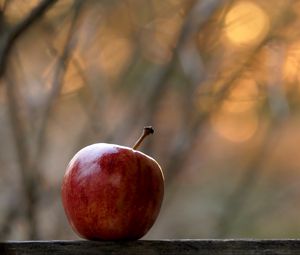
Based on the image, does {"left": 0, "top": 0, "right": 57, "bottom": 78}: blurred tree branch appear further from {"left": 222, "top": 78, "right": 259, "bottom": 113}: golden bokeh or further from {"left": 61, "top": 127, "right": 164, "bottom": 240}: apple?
{"left": 222, "top": 78, "right": 259, "bottom": 113}: golden bokeh

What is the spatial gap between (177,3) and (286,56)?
0.45m

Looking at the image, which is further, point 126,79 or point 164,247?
point 126,79

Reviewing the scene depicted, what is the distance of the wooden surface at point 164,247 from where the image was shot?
852mm

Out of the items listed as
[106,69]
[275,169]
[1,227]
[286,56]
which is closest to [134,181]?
[1,227]

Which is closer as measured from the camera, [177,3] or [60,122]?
[177,3]

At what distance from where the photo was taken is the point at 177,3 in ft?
9.14

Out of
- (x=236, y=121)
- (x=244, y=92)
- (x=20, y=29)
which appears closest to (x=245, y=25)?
(x=244, y=92)

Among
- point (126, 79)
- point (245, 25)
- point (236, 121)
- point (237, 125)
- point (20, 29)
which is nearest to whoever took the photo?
point (20, 29)

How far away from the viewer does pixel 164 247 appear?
875mm

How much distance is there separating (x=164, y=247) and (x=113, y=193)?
4.2 inches

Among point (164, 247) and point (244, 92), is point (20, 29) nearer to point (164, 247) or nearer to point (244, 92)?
point (164, 247)

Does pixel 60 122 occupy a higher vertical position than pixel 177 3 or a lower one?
lower

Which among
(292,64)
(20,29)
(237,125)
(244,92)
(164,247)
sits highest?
(20,29)

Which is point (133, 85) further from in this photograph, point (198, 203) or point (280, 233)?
point (280, 233)
